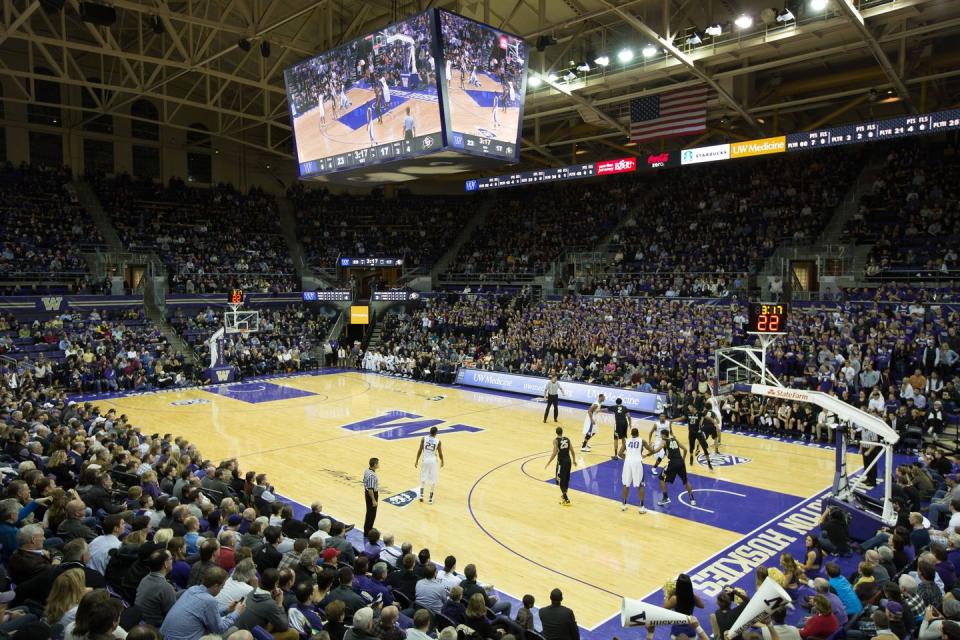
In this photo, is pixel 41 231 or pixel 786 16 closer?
pixel 786 16

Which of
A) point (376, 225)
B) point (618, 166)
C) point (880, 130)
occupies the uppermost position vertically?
point (618, 166)

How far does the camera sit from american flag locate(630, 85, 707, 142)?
79.7 feet

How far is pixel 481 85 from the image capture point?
1734cm

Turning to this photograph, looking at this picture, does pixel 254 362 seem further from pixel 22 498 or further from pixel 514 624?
pixel 514 624

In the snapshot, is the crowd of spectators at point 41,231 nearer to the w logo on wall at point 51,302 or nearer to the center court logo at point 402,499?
the w logo on wall at point 51,302

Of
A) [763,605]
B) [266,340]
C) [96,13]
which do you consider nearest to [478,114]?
[96,13]

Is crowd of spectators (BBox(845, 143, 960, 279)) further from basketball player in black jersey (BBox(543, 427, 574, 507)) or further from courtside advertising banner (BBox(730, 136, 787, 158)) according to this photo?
basketball player in black jersey (BBox(543, 427, 574, 507))

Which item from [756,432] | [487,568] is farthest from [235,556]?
[756,432]

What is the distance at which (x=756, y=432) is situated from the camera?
1883cm

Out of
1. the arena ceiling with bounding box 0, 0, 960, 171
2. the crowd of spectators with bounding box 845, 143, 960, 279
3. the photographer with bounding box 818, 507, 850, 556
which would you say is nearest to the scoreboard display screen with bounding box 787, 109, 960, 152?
the arena ceiling with bounding box 0, 0, 960, 171

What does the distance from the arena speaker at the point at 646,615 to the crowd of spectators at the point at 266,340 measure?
26597 mm

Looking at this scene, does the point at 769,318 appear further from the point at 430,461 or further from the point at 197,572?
the point at 197,572

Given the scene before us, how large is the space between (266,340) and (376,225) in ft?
43.7

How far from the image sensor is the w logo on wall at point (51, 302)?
28.4 metres
